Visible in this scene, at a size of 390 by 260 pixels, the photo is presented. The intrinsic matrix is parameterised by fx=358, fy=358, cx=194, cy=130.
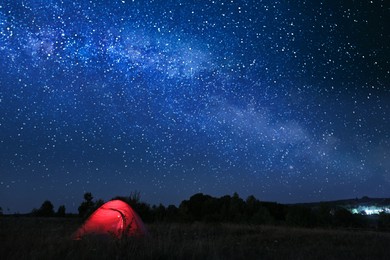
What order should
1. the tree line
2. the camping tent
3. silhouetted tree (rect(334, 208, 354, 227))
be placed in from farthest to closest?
silhouetted tree (rect(334, 208, 354, 227))
the tree line
the camping tent

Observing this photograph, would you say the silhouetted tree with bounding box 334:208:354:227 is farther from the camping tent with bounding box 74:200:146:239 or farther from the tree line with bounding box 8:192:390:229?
the camping tent with bounding box 74:200:146:239

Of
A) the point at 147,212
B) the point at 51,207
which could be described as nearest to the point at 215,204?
the point at 51,207

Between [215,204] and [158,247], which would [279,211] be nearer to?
[215,204]

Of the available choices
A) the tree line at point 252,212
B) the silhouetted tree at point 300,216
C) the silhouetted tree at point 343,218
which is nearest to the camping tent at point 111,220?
the tree line at point 252,212

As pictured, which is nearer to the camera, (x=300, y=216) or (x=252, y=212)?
(x=300, y=216)

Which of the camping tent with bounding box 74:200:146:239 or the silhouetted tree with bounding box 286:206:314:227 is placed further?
the silhouetted tree with bounding box 286:206:314:227

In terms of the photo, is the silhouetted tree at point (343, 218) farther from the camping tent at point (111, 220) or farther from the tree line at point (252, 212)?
the camping tent at point (111, 220)

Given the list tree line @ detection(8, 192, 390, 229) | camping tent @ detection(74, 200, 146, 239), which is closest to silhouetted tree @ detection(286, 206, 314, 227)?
tree line @ detection(8, 192, 390, 229)

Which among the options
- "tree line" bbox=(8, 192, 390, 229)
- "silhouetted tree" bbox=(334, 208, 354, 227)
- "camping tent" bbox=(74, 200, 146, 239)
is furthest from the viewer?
"silhouetted tree" bbox=(334, 208, 354, 227)

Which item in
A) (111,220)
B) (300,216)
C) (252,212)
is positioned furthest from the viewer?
(252,212)

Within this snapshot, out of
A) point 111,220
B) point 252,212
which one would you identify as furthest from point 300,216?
point 111,220

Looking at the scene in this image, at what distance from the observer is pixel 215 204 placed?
46219 millimetres

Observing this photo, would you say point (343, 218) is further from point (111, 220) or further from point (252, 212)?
point (111, 220)

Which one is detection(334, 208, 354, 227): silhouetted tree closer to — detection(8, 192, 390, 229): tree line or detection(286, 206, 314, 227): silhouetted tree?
detection(8, 192, 390, 229): tree line
